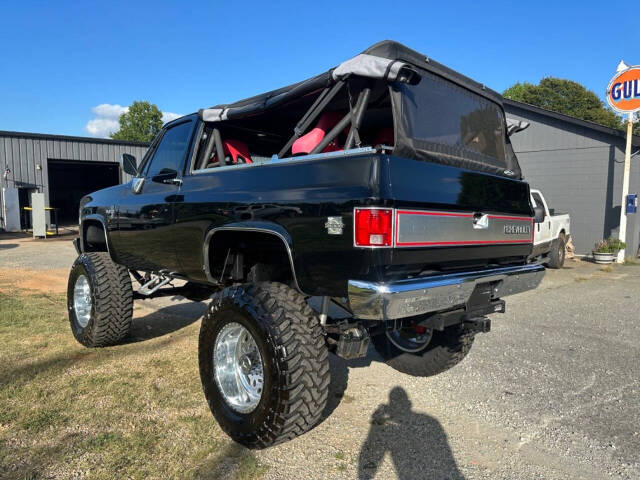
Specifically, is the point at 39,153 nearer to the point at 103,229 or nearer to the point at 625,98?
the point at 103,229

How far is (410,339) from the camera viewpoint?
3.96 m

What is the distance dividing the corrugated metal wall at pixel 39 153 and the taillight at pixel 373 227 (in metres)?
22.7

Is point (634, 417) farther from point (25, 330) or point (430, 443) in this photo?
point (25, 330)

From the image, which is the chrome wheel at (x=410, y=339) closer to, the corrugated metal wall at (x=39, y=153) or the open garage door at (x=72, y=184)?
the corrugated metal wall at (x=39, y=153)

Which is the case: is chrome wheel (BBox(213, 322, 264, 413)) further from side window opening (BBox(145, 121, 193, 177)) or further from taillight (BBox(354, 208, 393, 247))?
side window opening (BBox(145, 121, 193, 177))

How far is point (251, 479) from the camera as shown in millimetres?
2418

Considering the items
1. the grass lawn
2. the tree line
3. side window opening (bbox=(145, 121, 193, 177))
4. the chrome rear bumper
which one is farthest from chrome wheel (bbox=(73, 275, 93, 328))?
the tree line

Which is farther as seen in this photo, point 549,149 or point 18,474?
point 549,149

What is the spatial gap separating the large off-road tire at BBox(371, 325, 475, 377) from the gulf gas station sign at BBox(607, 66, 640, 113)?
1149cm

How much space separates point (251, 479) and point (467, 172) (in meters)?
2.24

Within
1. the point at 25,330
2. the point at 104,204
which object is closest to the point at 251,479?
the point at 104,204

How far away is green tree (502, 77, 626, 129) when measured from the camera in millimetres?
37906

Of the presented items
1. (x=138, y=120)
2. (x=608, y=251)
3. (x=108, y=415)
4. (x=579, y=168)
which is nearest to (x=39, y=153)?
(x=108, y=415)

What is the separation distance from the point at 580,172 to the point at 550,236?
473cm
